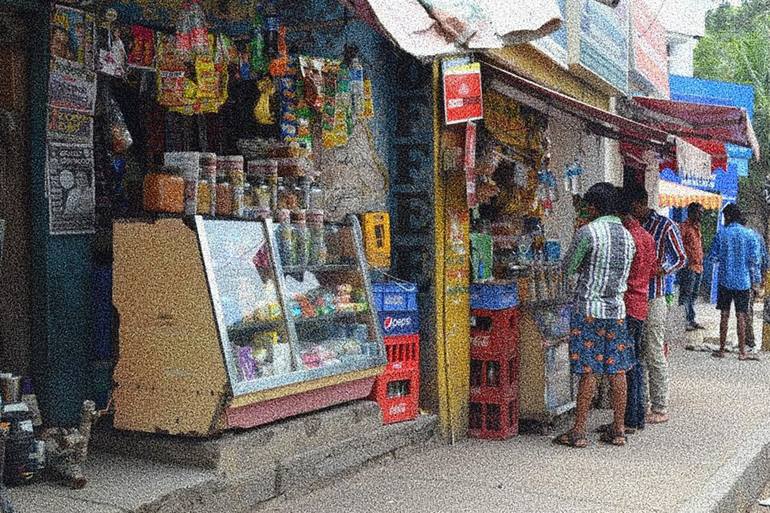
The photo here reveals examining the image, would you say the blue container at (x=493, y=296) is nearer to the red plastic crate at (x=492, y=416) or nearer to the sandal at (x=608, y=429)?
the red plastic crate at (x=492, y=416)

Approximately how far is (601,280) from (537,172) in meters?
2.86

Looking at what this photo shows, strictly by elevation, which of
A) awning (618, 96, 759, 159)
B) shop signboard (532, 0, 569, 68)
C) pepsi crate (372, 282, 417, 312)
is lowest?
pepsi crate (372, 282, 417, 312)

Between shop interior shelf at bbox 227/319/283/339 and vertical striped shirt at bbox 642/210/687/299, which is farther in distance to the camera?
vertical striped shirt at bbox 642/210/687/299

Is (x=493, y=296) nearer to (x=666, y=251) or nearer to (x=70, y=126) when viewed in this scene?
(x=666, y=251)

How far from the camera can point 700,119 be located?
40.1 feet

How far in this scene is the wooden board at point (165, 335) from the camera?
4.99m

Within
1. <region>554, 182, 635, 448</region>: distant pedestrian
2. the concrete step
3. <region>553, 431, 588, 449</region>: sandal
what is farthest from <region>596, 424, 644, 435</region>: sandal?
the concrete step

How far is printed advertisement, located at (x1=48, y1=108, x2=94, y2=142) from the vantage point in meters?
5.32

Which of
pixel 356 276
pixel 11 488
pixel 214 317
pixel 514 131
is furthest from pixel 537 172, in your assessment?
pixel 11 488

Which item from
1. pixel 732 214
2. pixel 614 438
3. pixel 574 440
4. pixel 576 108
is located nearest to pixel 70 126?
pixel 574 440

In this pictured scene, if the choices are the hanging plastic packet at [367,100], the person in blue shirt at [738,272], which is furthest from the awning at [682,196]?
the hanging plastic packet at [367,100]

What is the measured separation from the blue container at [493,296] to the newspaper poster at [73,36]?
353 centimetres

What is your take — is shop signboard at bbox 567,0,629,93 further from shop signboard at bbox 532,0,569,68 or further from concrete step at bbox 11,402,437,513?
concrete step at bbox 11,402,437,513

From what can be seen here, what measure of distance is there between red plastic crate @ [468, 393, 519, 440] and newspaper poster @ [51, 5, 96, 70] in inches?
155
